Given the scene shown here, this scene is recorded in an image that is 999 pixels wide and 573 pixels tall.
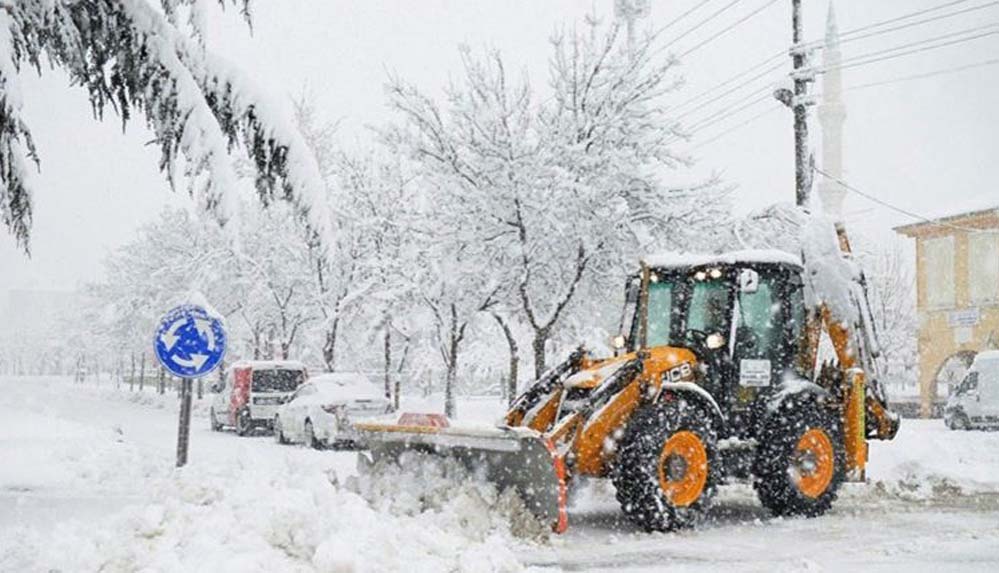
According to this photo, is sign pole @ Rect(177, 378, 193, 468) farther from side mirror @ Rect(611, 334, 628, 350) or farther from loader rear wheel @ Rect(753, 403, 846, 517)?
loader rear wheel @ Rect(753, 403, 846, 517)

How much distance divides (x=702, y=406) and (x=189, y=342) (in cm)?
491

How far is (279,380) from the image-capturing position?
949 inches

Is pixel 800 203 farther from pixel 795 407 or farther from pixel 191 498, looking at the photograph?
pixel 191 498

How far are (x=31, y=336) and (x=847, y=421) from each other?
420ft

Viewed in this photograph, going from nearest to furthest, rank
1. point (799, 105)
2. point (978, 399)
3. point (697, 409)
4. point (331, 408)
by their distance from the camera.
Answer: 1. point (697, 409)
2. point (799, 105)
3. point (331, 408)
4. point (978, 399)

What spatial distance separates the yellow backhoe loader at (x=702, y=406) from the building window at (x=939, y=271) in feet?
83.7

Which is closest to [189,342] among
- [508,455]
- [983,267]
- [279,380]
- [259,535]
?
[508,455]

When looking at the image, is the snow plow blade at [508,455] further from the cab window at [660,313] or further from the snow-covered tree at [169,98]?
the snow-covered tree at [169,98]

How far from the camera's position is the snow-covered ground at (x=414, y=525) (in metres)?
6.24

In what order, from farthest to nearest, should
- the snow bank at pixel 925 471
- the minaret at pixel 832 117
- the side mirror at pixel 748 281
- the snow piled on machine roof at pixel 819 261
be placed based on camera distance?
the minaret at pixel 832 117 < the snow bank at pixel 925 471 < the snow piled on machine roof at pixel 819 261 < the side mirror at pixel 748 281

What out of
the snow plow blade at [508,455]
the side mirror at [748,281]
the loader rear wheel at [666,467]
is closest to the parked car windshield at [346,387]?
the snow plow blade at [508,455]

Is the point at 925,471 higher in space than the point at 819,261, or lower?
lower

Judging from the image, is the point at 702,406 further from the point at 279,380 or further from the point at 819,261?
the point at 279,380

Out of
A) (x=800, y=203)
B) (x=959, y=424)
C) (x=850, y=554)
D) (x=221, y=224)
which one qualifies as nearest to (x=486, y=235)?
(x=800, y=203)
